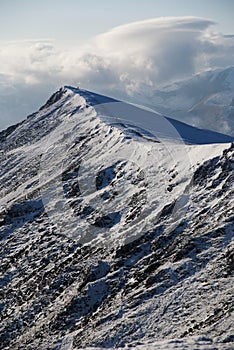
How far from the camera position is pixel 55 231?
6825 centimetres

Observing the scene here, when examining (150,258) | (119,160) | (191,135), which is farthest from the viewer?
(191,135)

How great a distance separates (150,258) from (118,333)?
39.5 ft

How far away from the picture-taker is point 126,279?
52.2 m

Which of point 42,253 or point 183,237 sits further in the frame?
point 42,253

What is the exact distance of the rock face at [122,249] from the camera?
43844 mm

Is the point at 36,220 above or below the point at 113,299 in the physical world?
above

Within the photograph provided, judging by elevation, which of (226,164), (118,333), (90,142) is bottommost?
(118,333)

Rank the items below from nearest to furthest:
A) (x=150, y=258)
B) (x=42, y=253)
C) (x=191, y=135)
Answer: (x=150, y=258) → (x=42, y=253) → (x=191, y=135)

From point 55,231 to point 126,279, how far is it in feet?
64.8

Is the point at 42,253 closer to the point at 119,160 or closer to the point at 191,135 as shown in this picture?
the point at 119,160

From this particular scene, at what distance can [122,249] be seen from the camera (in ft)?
187

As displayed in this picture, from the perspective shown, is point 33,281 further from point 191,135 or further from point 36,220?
point 191,135

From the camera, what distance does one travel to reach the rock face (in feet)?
144

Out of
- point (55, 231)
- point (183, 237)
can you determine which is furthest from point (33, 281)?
point (183, 237)
